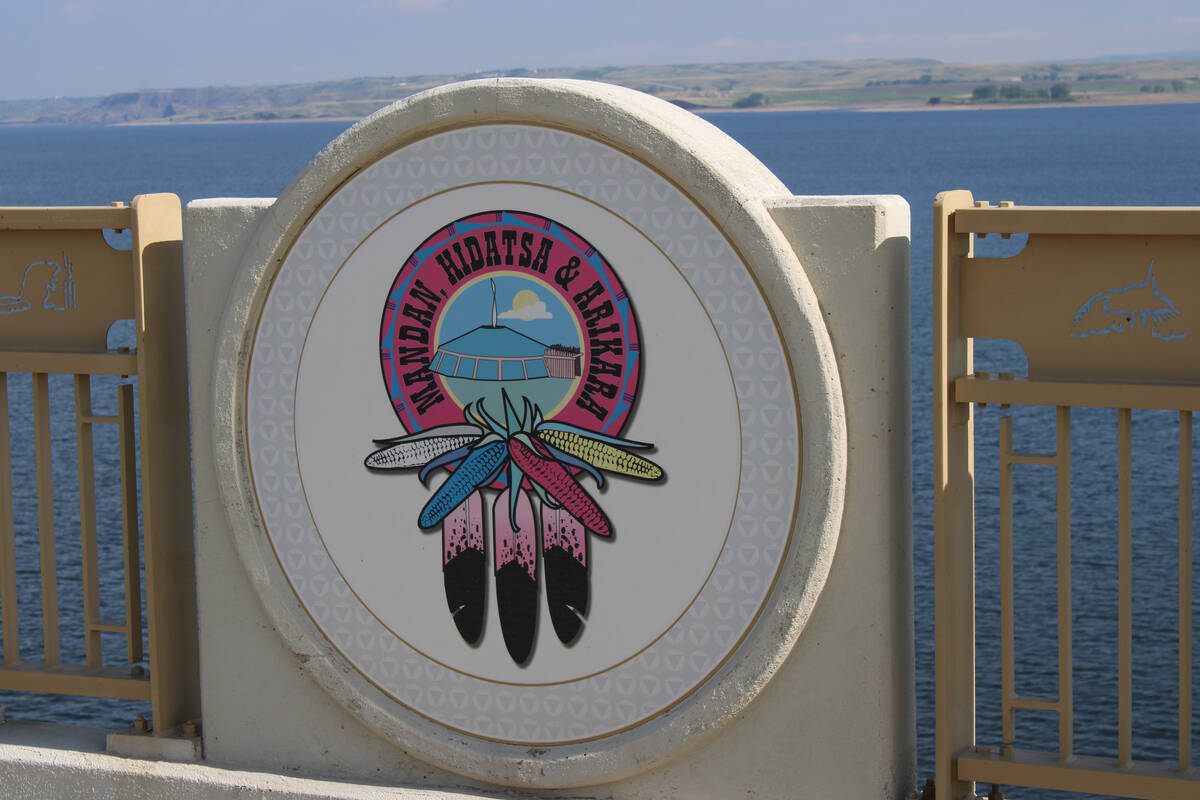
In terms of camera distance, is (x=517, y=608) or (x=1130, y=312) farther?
(x=517, y=608)

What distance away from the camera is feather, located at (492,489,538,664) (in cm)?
579

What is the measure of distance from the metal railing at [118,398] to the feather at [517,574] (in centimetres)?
155

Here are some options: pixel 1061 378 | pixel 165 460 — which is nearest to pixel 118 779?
pixel 165 460

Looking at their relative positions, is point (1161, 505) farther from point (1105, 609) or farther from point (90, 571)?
point (90, 571)

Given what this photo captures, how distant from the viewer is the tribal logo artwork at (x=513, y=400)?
560cm

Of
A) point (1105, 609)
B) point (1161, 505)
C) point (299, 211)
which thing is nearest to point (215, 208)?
point (299, 211)

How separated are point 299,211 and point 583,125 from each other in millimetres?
1181

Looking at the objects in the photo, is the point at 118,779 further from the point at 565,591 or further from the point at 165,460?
the point at 565,591

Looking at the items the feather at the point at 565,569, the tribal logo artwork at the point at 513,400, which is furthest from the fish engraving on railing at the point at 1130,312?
the feather at the point at 565,569

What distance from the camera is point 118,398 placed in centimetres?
652

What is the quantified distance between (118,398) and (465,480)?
170 cm

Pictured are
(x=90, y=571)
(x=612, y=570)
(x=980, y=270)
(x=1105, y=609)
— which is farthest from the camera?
(x=1105, y=609)

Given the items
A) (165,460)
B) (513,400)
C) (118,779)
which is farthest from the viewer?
(165,460)

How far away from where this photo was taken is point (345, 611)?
6039 mm
